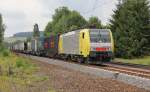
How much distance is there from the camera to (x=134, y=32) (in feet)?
163

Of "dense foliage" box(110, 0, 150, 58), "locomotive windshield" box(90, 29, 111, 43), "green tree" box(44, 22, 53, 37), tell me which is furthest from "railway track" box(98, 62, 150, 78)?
"green tree" box(44, 22, 53, 37)

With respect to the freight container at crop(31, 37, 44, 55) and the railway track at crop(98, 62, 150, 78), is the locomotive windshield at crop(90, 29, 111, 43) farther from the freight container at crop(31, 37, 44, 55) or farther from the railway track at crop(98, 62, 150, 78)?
the freight container at crop(31, 37, 44, 55)

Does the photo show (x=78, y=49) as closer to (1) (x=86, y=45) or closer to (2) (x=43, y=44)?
(1) (x=86, y=45)

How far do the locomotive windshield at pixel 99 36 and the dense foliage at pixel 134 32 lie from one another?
14222mm

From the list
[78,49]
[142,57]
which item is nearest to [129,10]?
[142,57]

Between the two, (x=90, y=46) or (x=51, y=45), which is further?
(x=51, y=45)

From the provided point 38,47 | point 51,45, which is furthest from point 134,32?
point 38,47

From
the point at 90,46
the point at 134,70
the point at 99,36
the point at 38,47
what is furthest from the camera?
the point at 38,47

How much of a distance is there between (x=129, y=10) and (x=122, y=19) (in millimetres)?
1466

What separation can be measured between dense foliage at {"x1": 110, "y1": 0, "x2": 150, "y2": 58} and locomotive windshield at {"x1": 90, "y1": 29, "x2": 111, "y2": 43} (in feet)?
46.7

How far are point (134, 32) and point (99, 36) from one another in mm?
15610

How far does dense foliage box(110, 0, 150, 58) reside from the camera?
49031 mm

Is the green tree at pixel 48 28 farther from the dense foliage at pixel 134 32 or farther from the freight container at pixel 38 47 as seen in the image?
the dense foliage at pixel 134 32

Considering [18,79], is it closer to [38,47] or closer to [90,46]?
[90,46]
